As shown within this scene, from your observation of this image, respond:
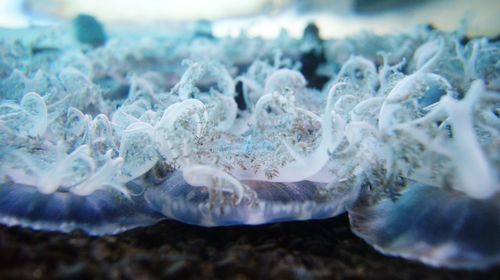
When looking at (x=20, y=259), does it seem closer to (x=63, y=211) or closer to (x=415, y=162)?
(x=63, y=211)

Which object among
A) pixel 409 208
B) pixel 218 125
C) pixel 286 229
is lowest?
pixel 286 229

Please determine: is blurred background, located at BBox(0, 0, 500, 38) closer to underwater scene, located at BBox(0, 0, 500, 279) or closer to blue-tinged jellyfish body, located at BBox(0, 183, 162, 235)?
underwater scene, located at BBox(0, 0, 500, 279)

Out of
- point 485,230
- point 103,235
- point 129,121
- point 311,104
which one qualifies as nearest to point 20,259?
point 103,235

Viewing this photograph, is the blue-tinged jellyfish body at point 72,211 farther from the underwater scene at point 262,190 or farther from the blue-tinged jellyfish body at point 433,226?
the blue-tinged jellyfish body at point 433,226

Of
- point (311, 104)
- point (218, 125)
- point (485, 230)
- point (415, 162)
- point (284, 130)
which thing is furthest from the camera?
point (311, 104)

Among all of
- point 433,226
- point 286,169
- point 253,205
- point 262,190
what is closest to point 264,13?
point 286,169
